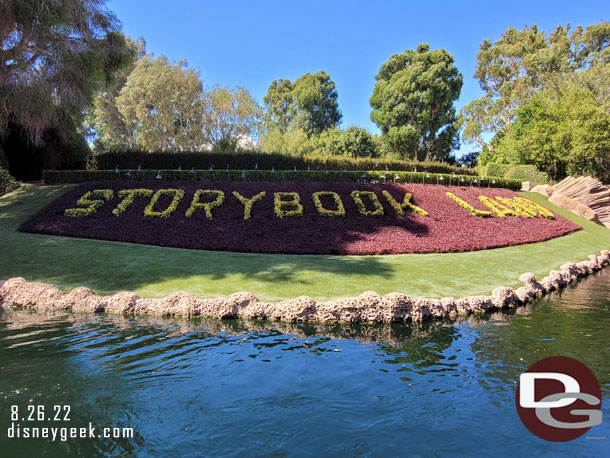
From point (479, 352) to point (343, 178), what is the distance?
52.1 ft

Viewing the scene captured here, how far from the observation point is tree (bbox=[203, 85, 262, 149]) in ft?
133

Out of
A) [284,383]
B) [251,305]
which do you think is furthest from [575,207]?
[284,383]

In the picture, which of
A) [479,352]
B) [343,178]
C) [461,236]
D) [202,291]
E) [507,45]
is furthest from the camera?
[507,45]

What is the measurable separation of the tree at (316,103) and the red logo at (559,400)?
56.0 metres

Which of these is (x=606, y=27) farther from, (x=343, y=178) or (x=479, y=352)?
(x=479, y=352)

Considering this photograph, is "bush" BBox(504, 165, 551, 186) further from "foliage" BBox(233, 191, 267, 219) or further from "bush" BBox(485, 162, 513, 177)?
"foliage" BBox(233, 191, 267, 219)

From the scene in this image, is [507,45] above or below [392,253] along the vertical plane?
above

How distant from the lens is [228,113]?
4166 cm

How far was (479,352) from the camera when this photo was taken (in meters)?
6.60

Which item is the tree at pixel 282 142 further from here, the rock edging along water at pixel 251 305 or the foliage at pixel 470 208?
the rock edging along water at pixel 251 305

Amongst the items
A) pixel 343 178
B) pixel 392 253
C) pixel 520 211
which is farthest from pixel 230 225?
pixel 520 211

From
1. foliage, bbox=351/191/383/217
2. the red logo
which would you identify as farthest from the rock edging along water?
foliage, bbox=351/191/383/217

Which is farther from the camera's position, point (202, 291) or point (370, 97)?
point (370, 97)

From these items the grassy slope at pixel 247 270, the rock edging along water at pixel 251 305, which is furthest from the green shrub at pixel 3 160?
the rock edging along water at pixel 251 305
